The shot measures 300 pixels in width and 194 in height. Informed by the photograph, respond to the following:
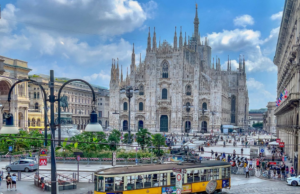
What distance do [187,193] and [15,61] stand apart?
54131mm

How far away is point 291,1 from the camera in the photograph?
34.4 metres

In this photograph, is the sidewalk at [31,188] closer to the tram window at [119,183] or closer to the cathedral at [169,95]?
the tram window at [119,183]

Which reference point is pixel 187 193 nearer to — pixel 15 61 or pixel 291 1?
pixel 291 1

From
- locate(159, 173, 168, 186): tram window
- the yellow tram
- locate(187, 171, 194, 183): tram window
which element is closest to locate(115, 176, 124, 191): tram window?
the yellow tram

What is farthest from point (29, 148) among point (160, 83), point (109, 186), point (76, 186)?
point (160, 83)

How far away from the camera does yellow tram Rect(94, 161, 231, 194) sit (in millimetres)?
15992

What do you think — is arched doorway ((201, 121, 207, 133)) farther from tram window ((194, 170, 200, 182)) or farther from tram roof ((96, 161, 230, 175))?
tram window ((194, 170, 200, 182))

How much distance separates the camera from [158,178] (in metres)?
17.2

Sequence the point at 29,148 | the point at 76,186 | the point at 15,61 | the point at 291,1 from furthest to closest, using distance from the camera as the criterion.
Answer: the point at 15,61 < the point at 29,148 < the point at 291,1 < the point at 76,186

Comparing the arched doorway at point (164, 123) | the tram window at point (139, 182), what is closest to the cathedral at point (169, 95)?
the arched doorway at point (164, 123)

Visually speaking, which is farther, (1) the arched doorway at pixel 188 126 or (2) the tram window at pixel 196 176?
(1) the arched doorway at pixel 188 126

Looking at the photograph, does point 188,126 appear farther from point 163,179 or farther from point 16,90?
point 163,179

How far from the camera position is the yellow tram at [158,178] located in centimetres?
1599

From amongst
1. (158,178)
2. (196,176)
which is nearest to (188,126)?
(196,176)
